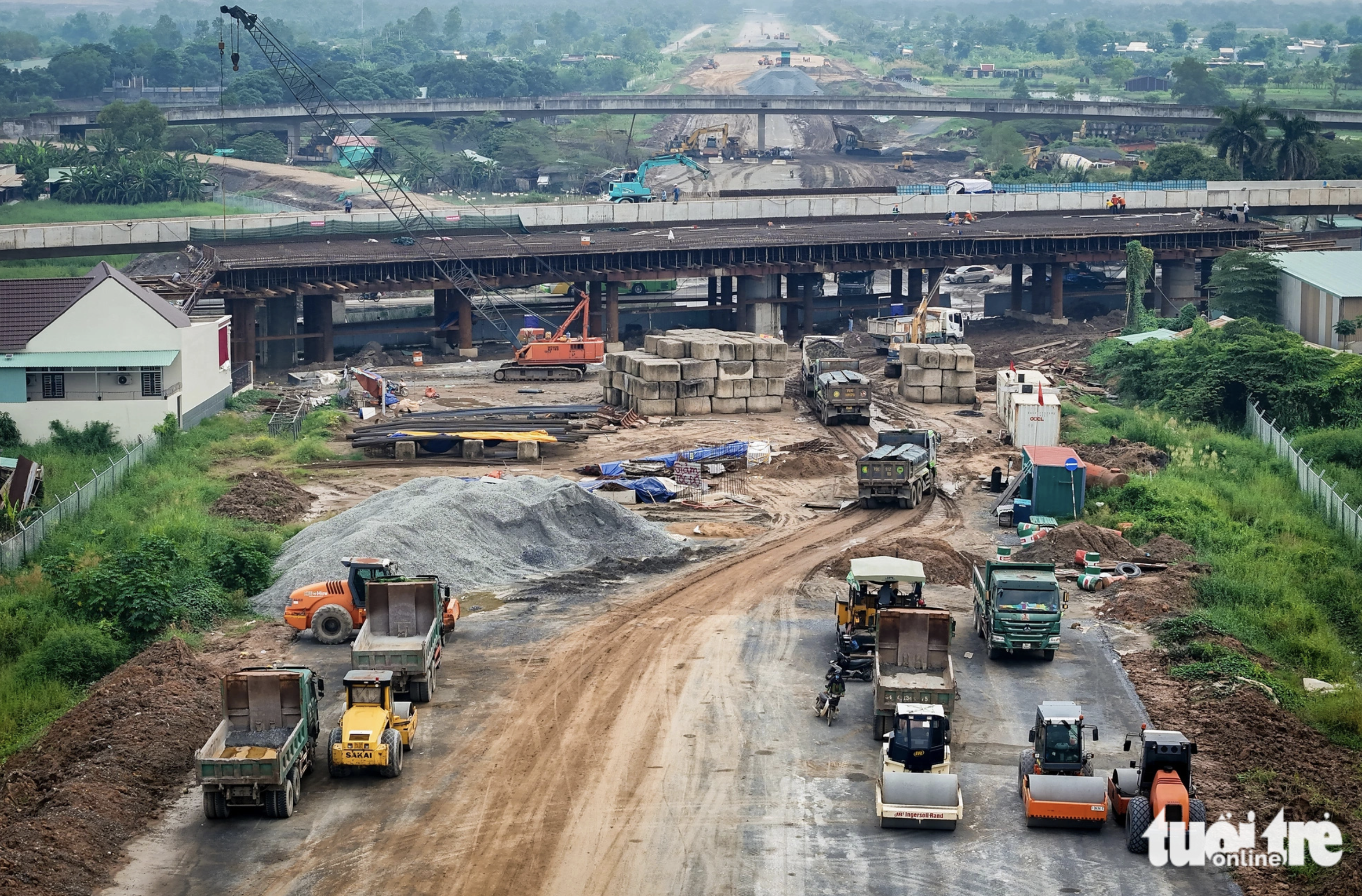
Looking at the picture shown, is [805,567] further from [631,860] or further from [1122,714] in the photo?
[631,860]

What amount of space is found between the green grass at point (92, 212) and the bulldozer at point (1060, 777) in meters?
103

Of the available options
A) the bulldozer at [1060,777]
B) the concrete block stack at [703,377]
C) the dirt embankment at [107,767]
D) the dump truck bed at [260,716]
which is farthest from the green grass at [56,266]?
the bulldozer at [1060,777]

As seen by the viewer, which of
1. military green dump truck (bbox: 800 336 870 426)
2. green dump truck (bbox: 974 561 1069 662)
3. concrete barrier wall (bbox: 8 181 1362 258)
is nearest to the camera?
green dump truck (bbox: 974 561 1069 662)

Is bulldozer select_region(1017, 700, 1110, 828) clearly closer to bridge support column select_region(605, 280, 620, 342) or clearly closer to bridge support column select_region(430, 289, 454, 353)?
bridge support column select_region(605, 280, 620, 342)

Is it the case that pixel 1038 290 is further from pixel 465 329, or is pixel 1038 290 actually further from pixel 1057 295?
pixel 465 329

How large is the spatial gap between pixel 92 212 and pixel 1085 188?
75123mm

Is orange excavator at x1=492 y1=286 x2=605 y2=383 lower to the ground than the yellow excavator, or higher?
lower

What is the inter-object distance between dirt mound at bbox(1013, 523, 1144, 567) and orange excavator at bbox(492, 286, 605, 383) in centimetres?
3811

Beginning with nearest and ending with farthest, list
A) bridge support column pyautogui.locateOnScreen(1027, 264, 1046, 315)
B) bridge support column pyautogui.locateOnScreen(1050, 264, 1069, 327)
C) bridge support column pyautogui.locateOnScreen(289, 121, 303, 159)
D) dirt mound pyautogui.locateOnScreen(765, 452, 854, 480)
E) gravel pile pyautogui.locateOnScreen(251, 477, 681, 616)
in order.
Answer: gravel pile pyautogui.locateOnScreen(251, 477, 681, 616), dirt mound pyautogui.locateOnScreen(765, 452, 854, 480), bridge support column pyautogui.locateOnScreen(1050, 264, 1069, 327), bridge support column pyautogui.locateOnScreen(1027, 264, 1046, 315), bridge support column pyautogui.locateOnScreen(289, 121, 303, 159)

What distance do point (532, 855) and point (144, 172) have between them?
388 ft

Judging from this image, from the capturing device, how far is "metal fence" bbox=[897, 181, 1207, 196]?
400 feet

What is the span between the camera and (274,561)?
4528 centimetres

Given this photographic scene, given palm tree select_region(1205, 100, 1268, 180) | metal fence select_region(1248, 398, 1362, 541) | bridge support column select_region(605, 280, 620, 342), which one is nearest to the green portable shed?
metal fence select_region(1248, 398, 1362, 541)

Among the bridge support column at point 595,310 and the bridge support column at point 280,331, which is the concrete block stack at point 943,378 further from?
the bridge support column at point 280,331
